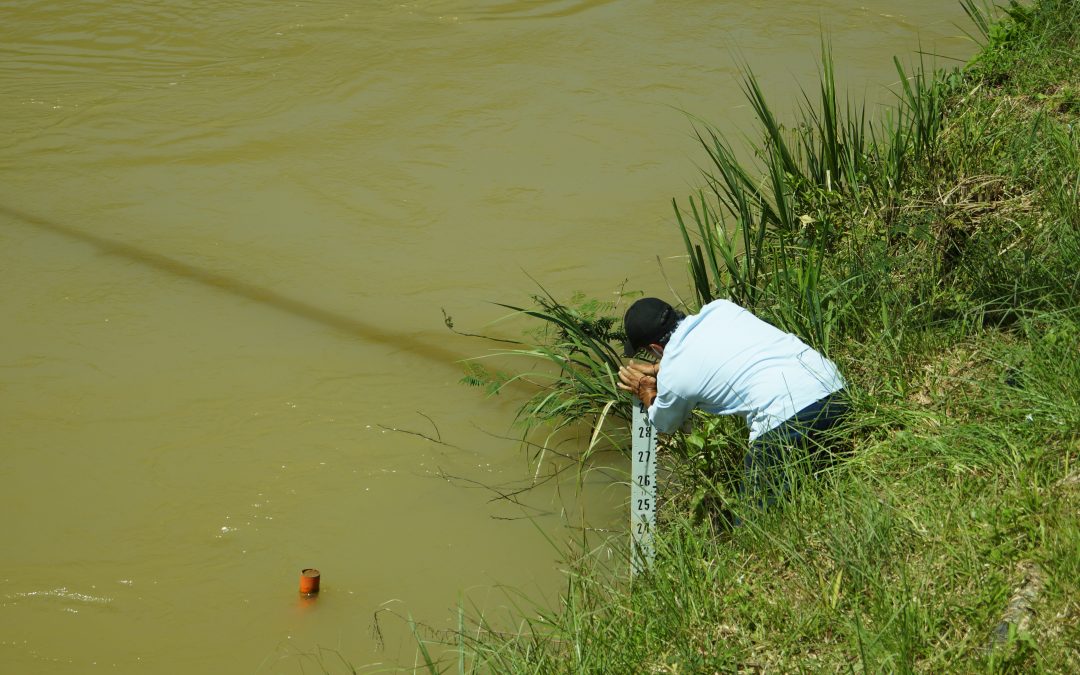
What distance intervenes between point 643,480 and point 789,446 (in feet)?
1.62

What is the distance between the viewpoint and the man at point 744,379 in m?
3.64

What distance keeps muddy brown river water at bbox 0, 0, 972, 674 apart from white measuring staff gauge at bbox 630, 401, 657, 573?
691 millimetres

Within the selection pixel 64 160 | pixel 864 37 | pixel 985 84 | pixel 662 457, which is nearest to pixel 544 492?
pixel 662 457

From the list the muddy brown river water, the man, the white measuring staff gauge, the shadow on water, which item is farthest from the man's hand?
the shadow on water

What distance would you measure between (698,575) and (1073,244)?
201 cm

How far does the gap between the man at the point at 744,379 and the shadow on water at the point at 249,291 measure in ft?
6.73

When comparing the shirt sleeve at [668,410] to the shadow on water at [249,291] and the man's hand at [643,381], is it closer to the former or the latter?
the man's hand at [643,381]

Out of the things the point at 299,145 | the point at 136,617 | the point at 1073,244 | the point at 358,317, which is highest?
the point at 1073,244

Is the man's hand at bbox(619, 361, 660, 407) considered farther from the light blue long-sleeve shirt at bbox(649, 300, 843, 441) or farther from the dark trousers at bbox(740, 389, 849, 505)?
the dark trousers at bbox(740, 389, 849, 505)

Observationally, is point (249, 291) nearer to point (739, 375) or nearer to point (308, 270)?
point (308, 270)

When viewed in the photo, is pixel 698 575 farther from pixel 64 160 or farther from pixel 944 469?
pixel 64 160

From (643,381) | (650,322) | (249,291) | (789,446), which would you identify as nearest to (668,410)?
(643,381)

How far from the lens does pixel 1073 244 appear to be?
4.05 m

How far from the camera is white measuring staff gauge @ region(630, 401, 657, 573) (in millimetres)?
3629
